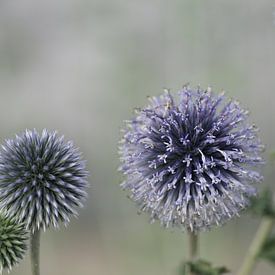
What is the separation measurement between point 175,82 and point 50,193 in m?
2.70

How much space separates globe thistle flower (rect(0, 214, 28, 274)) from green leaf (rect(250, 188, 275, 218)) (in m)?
0.59

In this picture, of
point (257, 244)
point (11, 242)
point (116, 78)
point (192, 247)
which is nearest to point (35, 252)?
point (11, 242)

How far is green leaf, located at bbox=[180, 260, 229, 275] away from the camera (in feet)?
3.86

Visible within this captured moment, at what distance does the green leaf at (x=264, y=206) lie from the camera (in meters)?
1.23

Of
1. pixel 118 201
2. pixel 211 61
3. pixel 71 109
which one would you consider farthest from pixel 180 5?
pixel 118 201

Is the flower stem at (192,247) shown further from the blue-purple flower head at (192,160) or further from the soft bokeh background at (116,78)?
the soft bokeh background at (116,78)

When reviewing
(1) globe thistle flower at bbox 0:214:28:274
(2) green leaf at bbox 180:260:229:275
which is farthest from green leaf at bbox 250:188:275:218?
(1) globe thistle flower at bbox 0:214:28:274

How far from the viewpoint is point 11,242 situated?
1.39 m

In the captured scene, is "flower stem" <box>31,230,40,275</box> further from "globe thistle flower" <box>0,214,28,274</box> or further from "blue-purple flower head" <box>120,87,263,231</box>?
"blue-purple flower head" <box>120,87,263,231</box>

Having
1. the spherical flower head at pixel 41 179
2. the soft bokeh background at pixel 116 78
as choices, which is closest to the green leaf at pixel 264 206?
the spherical flower head at pixel 41 179

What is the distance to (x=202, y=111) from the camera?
147cm

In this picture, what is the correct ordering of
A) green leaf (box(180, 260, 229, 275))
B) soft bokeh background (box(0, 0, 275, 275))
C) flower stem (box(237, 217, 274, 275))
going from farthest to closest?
soft bokeh background (box(0, 0, 275, 275))
flower stem (box(237, 217, 274, 275))
green leaf (box(180, 260, 229, 275))

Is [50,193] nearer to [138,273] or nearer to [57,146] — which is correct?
[57,146]

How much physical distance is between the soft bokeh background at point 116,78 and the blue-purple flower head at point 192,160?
8.03 feet
